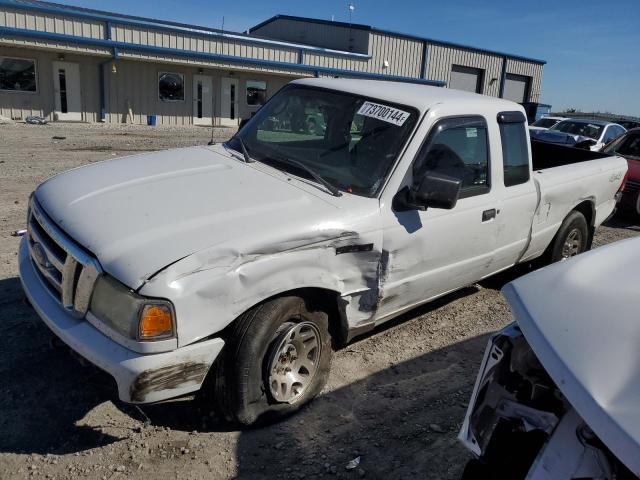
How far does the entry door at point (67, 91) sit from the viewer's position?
22031 millimetres

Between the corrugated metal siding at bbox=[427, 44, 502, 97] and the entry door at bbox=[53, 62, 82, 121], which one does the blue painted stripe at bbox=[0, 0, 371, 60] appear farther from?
the corrugated metal siding at bbox=[427, 44, 502, 97]

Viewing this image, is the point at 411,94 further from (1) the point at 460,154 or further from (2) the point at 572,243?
(2) the point at 572,243

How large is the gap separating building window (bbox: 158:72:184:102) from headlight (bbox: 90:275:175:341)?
24.1 m

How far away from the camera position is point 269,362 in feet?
10.1

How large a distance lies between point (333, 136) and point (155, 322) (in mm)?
2046

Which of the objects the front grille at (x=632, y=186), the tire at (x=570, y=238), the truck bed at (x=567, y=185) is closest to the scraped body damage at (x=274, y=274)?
the truck bed at (x=567, y=185)

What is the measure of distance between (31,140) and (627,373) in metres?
16.5

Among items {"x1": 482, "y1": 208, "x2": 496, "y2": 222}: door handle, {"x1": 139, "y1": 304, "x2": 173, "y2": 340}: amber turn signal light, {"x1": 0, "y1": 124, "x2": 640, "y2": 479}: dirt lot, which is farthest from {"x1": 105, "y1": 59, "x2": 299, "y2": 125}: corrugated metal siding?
{"x1": 139, "y1": 304, "x2": 173, "y2": 340}: amber turn signal light

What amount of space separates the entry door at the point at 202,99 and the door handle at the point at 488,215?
935 inches

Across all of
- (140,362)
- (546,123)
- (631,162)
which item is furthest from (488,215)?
(546,123)

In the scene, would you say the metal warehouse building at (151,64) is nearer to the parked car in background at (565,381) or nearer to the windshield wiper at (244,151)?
the windshield wiper at (244,151)

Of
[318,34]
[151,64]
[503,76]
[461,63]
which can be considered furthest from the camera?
[503,76]

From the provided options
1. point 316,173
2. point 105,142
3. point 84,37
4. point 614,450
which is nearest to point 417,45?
point 84,37

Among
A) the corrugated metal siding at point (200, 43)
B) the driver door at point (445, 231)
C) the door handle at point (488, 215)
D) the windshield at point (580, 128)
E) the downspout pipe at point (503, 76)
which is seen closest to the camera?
the driver door at point (445, 231)
